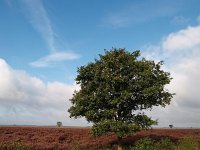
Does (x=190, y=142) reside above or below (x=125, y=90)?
below

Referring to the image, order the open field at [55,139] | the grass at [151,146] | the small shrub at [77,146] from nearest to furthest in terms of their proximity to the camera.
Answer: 1. the grass at [151,146]
2. the small shrub at [77,146]
3. the open field at [55,139]

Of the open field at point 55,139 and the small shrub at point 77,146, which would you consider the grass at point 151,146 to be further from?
the open field at point 55,139

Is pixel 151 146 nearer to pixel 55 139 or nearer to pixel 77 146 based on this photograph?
pixel 77 146

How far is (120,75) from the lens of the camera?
1801 inches

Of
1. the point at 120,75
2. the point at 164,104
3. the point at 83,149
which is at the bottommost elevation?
the point at 83,149

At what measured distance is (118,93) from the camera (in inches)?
1784

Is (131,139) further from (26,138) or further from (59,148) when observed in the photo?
(26,138)

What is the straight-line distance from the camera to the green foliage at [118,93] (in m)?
45.2

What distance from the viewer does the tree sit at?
148ft

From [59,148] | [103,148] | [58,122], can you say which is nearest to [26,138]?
[59,148]

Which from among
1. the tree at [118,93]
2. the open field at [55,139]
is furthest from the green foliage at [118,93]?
the open field at [55,139]

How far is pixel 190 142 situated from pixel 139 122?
631 cm

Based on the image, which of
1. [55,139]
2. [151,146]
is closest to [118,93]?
[151,146]

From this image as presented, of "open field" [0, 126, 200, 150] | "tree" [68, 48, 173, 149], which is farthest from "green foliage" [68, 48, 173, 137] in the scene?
"open field" [0, 126, 200, 150]
